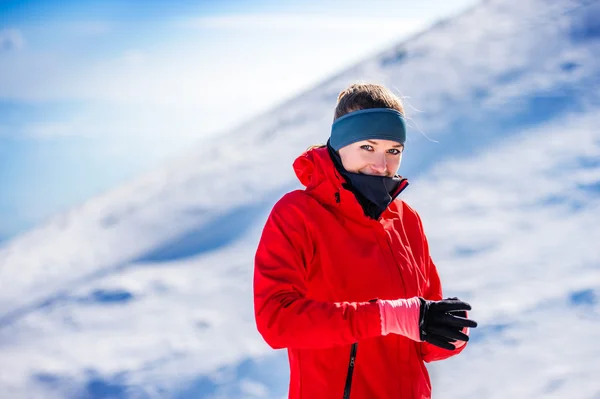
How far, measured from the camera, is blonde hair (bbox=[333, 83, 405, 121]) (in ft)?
4.81

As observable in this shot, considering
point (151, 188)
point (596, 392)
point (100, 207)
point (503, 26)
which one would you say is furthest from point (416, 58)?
point (596, 392)

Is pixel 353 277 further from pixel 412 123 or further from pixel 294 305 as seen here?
pixel 412 123

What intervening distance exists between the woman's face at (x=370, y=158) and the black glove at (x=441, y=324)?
1.17 feet

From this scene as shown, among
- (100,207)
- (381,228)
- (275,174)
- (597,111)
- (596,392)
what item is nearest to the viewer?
(381,228)

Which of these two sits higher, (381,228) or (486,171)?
(486,171)

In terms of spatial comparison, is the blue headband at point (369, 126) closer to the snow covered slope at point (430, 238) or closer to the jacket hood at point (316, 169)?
the jacket hood at point (316, 169)

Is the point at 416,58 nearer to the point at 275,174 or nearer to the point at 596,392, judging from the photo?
the point at 275,174

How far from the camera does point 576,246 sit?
3.85 metres

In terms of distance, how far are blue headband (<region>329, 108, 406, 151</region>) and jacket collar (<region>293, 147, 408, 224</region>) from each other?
0.06m

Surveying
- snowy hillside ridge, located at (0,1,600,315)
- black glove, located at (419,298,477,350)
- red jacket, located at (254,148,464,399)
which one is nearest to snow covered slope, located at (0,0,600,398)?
snowy hillside ridge, located at (0,1,600,315)

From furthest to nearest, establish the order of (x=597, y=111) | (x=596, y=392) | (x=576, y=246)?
1. (x=597, y=111)
2. (x=576, y=246)
3. (x=596, y=392)

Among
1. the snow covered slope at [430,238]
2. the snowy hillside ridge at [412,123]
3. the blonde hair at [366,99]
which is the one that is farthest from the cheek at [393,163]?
the snowy hillside ridge at [412,123]

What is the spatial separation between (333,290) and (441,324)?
253mm

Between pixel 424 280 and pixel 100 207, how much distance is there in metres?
5.09
